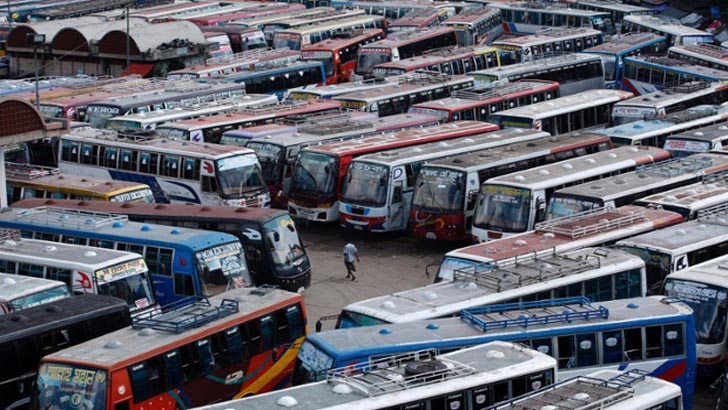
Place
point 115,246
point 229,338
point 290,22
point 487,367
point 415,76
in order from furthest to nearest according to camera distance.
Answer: point 290,22, point 415,76, point 115,246, point 229,338, point 487,367

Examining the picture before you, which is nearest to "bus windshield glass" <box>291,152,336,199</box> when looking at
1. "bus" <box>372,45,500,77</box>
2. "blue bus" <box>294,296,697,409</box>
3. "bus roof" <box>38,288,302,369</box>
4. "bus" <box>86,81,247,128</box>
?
"bus" <box>86,81,247,128</box>

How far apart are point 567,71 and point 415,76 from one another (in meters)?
7.07

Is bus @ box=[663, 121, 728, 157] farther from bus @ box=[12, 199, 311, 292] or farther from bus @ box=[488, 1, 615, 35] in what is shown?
bus @ box=[488, 1, 615, 35]

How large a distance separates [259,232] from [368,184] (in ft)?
21.2

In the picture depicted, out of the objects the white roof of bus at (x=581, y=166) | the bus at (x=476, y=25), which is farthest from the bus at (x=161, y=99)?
the bus at (x=476, y=25)

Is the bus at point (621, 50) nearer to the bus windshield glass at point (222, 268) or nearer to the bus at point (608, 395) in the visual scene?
the bus windshield glass at point (222, 268)

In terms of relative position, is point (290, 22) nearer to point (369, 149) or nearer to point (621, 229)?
point (369, 149)

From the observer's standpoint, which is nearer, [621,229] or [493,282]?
[493,282]

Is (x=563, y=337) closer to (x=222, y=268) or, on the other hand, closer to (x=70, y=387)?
(x=70, y=387)

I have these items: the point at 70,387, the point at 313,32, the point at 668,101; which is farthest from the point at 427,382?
the point at 313,32

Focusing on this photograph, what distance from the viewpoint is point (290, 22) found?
66000 millimetres

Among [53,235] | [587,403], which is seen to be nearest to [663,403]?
[587,403]

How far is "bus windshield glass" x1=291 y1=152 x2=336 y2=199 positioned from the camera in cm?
3491

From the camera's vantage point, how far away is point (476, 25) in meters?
65.5
